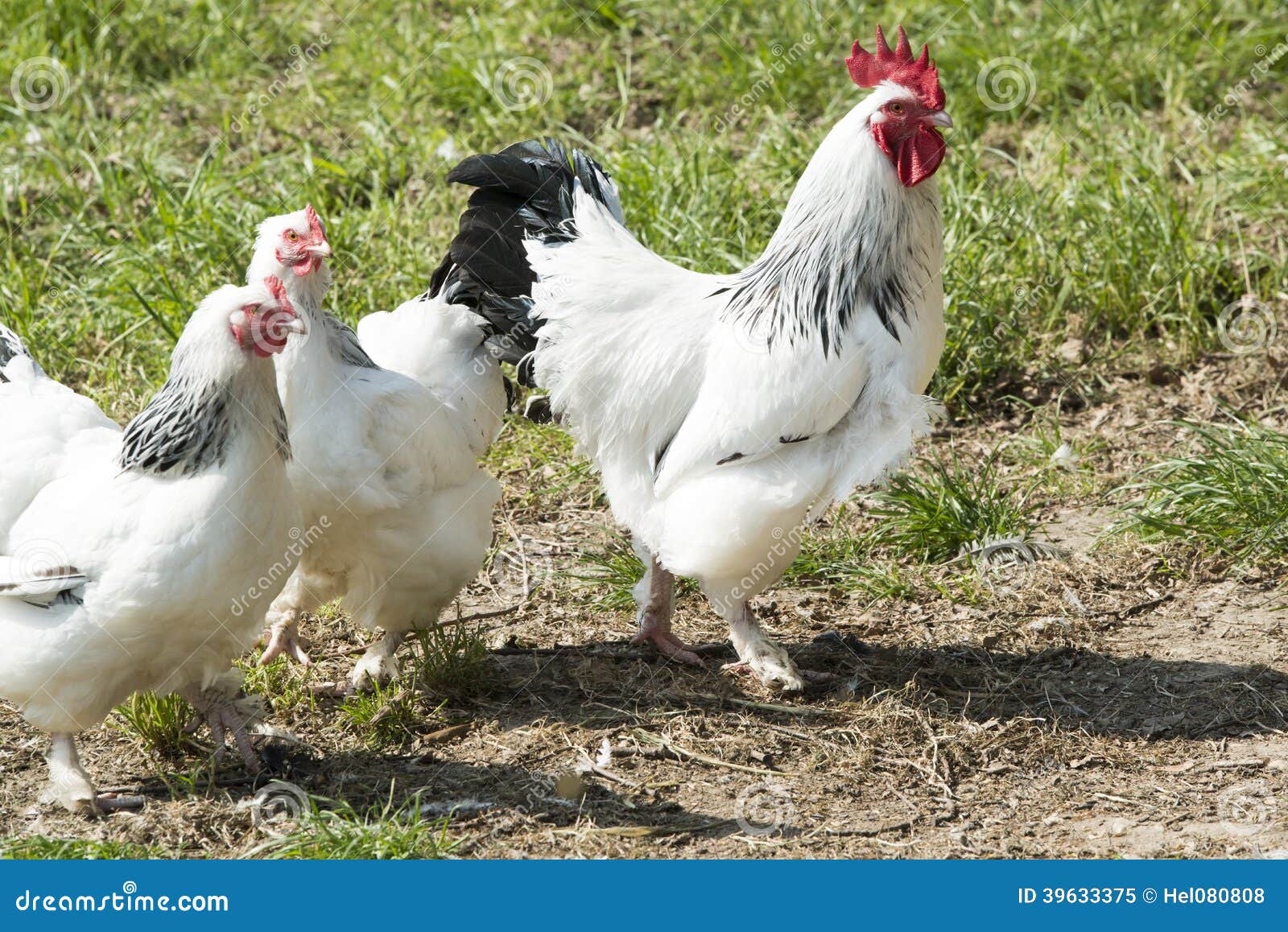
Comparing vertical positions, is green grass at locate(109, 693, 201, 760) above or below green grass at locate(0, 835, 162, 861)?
above

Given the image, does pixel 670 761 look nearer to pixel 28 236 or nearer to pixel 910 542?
pixel 910 542

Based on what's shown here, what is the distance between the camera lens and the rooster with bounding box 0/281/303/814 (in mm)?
3836

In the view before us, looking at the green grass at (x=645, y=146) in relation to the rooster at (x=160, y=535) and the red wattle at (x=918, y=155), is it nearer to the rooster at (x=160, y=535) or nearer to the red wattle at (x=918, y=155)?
the red wattle at (x=918, y=155)

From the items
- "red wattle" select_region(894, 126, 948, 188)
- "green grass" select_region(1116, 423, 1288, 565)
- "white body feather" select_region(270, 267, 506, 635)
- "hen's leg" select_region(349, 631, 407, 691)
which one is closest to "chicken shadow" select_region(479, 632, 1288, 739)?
Result: "hen's leg" select_region(349, 631, 407, 691)

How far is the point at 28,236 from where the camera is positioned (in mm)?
7703

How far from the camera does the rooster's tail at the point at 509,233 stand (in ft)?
17.1

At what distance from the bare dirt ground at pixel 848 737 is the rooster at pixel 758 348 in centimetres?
36

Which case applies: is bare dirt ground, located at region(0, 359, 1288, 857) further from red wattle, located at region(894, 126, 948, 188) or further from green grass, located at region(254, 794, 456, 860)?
red wattle, located at region(894, 126, 948, 188)

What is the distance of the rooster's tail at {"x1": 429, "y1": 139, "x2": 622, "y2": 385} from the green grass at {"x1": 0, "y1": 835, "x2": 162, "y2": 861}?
2.25 meters

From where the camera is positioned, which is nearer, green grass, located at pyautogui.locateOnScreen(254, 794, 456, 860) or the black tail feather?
green grass, located at pyautogui.locateOnScreen(254, 794, 456, 860)

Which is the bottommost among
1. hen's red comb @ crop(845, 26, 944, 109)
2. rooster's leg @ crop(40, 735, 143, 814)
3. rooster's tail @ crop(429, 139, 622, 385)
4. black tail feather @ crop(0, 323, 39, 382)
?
rooster's leg @ crop(40, 735, 143, 814)

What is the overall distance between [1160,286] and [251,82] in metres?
5.94

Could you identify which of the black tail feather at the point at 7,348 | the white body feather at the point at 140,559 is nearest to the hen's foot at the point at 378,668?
the white body feather at the point at 140,559

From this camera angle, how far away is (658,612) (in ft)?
17.4
